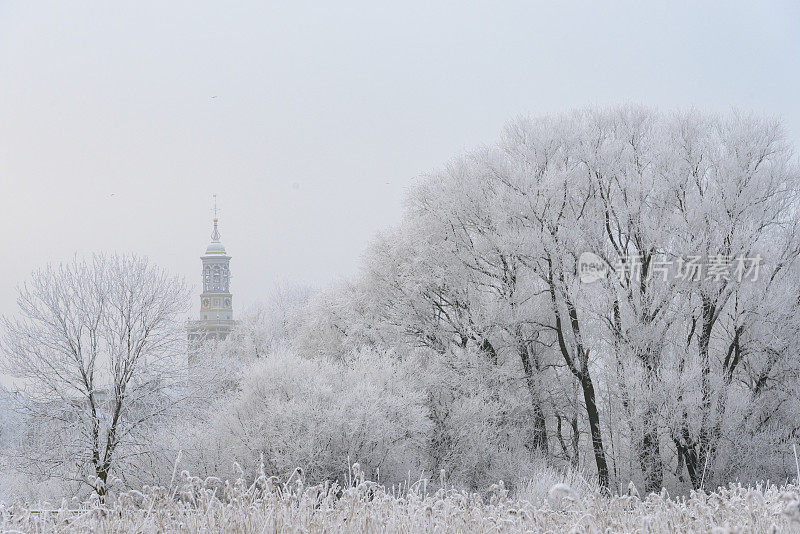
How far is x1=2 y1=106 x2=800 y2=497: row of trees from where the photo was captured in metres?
22.0

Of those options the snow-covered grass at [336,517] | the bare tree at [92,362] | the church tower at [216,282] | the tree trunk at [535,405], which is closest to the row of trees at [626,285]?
the tree trunk at [535,405]

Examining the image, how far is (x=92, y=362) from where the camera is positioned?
→ 22984mm

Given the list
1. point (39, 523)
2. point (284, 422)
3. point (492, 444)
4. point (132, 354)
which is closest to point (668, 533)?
point (39, 523)

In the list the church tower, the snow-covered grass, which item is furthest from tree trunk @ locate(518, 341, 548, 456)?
the church tower

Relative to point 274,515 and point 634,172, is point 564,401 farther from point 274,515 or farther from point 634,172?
point 274,515

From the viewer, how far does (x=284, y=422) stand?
21.6 metres

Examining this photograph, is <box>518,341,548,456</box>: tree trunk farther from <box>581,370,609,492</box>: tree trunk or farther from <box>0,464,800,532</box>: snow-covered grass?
<box>0,464,800,532</box>: snow-covered grass

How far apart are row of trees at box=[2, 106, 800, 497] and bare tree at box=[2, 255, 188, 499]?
0.06 meters

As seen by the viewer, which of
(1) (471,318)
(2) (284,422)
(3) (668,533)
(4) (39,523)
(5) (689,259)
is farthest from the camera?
(1) (471,318)

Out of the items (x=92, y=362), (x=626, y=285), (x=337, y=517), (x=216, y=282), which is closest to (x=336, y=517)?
(x=337, y=517)

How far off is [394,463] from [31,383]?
387 inches

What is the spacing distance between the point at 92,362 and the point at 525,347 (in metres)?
12.3

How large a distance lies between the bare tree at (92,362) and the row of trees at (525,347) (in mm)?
58

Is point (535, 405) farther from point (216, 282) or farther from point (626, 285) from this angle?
point (216, 282)
